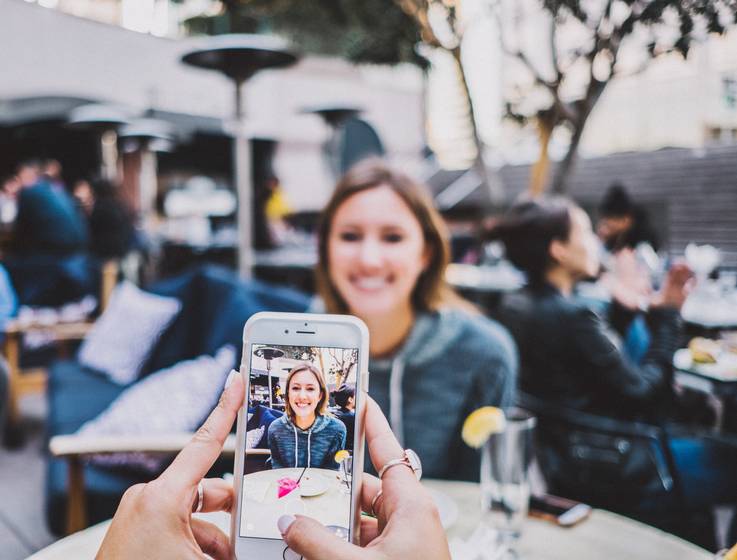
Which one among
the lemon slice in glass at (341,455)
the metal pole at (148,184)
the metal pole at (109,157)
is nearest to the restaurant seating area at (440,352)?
the lemon slice in glass at (341,455)

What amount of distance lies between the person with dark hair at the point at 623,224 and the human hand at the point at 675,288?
177mm

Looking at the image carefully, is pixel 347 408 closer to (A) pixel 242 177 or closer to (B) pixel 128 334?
(B) pixel 128 334

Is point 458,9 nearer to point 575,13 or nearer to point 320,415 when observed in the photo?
Answer: point 575,13

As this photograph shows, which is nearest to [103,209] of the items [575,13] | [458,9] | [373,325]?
[458,9]

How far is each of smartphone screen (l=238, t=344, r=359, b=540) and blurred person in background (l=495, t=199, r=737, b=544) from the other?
150cm

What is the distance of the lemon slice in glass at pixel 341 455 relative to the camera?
0.65 m

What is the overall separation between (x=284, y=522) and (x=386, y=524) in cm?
9

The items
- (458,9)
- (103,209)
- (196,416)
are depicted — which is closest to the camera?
(196,416)

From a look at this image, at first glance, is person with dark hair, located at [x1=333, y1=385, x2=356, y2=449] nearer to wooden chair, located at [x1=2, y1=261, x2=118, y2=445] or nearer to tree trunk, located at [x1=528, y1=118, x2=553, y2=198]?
tree trunk, located at [x1=528, y1=118, x2=553, y2=198]

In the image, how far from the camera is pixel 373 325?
1589 mm

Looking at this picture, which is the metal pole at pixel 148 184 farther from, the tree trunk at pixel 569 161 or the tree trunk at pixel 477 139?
the tree trunk at pixel 569 161

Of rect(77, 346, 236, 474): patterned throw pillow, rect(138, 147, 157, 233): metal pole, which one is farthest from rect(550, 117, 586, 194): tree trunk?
rect(138, 147, 157, 233): metal pole

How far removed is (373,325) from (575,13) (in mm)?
785

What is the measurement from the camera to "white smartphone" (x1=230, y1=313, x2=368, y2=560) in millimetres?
643
